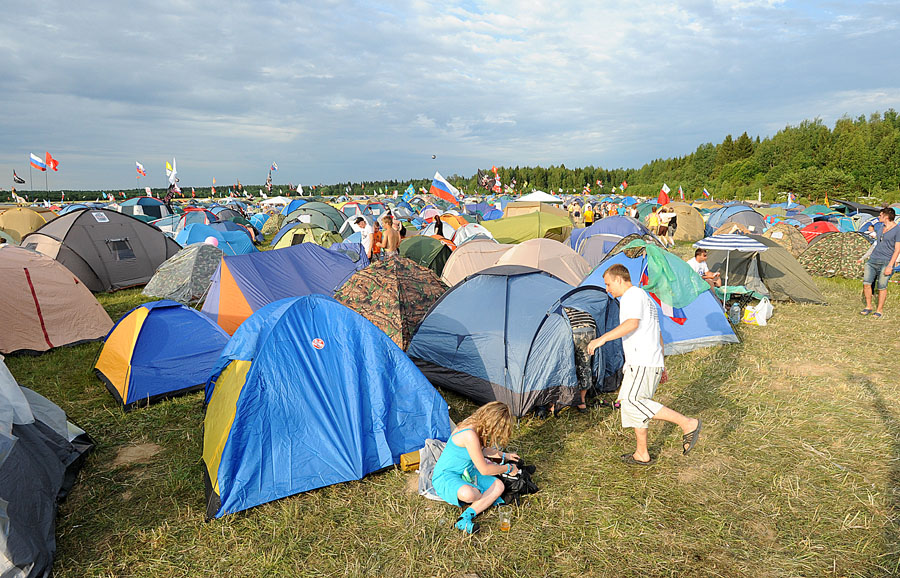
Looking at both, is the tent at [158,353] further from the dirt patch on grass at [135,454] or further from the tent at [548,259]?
the tent at [548,259]

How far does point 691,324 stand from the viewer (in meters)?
7.89

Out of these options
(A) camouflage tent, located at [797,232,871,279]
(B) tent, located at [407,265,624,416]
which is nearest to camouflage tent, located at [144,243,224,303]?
(B) tent, located at [407,265,624,416]

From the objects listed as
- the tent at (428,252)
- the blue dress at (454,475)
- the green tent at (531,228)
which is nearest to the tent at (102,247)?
the tent at (428,252)

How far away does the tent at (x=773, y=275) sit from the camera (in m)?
10.5

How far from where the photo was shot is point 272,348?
14.2 ft

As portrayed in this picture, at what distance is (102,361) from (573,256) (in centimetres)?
882

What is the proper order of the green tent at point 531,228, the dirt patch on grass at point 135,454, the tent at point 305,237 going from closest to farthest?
1. the dirt patch on grass at point 135,454
2. the tent at point 305,237
3. the green tent at point 531,228

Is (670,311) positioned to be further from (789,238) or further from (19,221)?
(19,221)

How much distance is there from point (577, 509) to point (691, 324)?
4.99m

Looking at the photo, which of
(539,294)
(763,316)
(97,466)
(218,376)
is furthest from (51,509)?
(763,316)

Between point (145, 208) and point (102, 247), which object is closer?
point (102, 247)

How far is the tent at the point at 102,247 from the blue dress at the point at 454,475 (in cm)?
1256

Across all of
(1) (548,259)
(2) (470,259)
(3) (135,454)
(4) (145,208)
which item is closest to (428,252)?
(2) (470,259)

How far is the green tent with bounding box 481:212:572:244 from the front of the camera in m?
18.5
